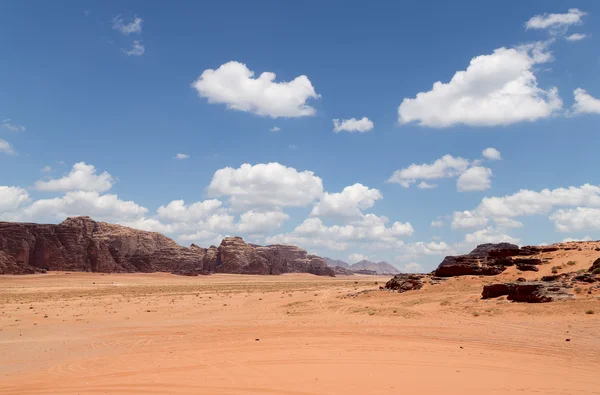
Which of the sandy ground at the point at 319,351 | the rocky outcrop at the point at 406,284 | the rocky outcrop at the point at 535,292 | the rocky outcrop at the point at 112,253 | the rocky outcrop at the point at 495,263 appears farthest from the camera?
the rocky outcrop at the point at 112,253

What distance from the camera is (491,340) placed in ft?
44.2

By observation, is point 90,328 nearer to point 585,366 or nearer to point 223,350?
point 223,350

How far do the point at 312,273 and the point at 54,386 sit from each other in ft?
532

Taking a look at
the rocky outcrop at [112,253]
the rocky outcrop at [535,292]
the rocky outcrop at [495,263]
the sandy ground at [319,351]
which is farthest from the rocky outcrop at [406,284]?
the rocky outcrop at [112,253]

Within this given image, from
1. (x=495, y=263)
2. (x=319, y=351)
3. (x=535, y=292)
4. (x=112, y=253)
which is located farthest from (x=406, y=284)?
(x=112, y=253)

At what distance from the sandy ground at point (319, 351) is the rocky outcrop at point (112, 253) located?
3215 inches

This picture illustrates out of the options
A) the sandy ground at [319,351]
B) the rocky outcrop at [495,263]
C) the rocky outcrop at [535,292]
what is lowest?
the sandy ground at [319,351]

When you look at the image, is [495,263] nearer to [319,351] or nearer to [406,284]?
[406,284]

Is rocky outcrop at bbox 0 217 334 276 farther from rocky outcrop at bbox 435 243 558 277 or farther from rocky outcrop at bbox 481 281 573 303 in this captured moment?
rocky outcrop at bbox 481 281 573 303

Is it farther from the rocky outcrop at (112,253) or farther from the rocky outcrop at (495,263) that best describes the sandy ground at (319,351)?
the rocky outcrop at (112,253)

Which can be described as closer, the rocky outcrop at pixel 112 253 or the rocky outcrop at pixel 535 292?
the rocky outcrop at pixel 535 292

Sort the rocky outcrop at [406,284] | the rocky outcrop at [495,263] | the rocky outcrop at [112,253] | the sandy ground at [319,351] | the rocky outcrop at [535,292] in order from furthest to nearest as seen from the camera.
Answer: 1. the rocky outcrop at [112,253]
2. the rocky outcrop at [495,263]
3. the rocky outcrop at [406,284]
4. the rocky outcrop at [535,292]
5. the sandy ground at [319,351]

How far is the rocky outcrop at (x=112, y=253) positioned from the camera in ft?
315

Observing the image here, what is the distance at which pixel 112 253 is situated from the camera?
112 metres
